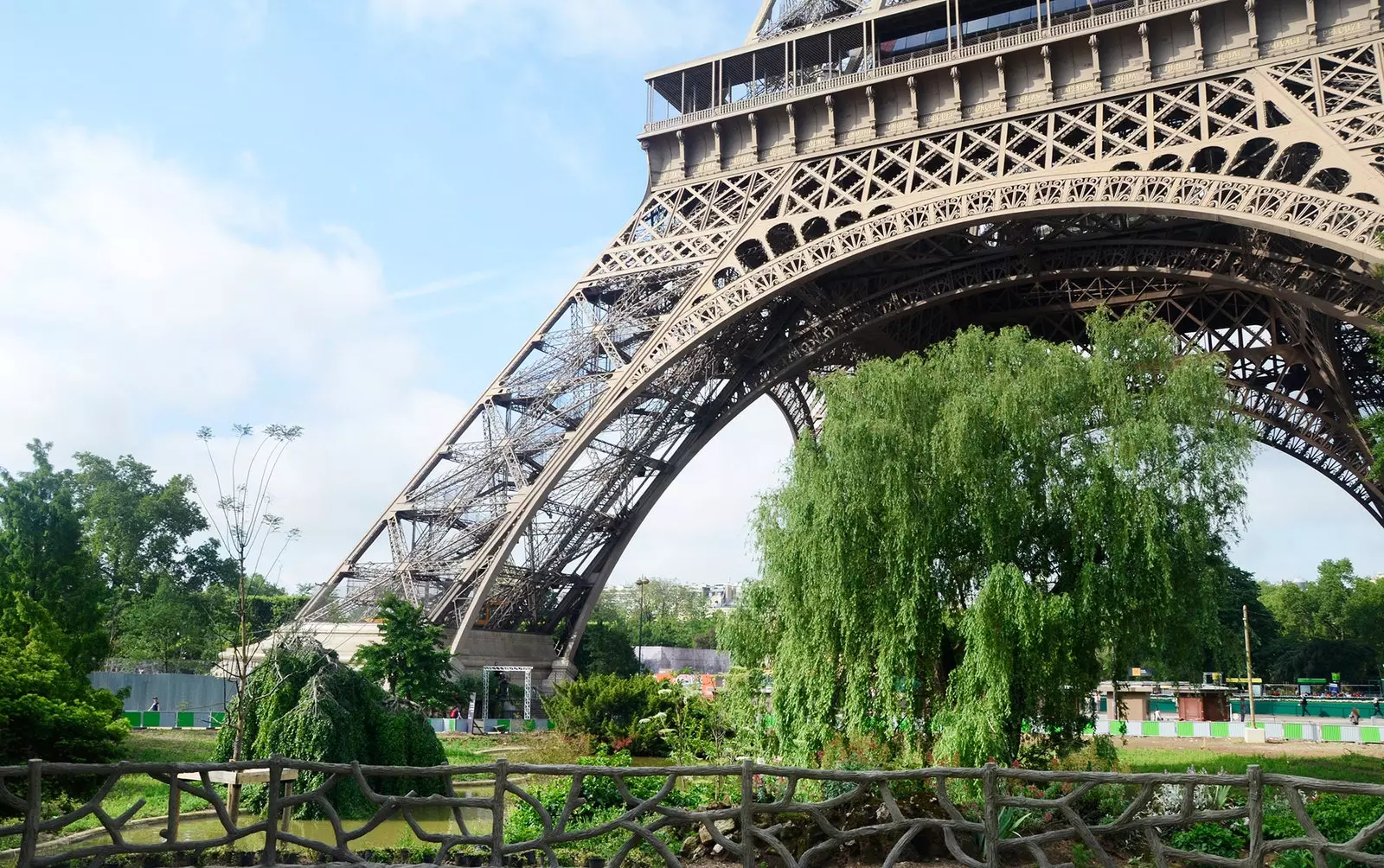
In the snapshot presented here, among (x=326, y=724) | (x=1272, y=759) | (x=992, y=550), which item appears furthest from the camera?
(x=1272, y=759)

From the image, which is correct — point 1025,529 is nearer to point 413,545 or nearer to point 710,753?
point 710,753

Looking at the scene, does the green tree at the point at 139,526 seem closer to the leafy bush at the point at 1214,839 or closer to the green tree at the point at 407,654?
the green tree at the point at 407,654

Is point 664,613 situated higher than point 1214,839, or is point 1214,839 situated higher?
point 664,613

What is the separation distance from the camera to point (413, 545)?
30.9 metres

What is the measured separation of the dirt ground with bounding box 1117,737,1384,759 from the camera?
86.2 ft

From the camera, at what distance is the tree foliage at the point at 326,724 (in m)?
17.5

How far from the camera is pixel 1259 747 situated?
28.6 metres

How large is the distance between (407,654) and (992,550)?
1731cm

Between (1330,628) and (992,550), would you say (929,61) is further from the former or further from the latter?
(1330,628)

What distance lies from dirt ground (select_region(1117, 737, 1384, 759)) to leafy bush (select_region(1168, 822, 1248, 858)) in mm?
14440

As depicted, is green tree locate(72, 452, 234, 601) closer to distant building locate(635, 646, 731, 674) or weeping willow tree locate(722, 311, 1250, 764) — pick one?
distant building locate(635, 646, 731, 674)

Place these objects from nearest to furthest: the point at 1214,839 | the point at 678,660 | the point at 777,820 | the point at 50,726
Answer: the point at 1214,839 → the point at 777,820 → the point at 50,726 → the point at 678,660

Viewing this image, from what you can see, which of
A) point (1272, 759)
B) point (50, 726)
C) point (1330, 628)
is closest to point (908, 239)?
point (1272, 759)

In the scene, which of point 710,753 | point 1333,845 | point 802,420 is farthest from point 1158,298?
point 1333,845
